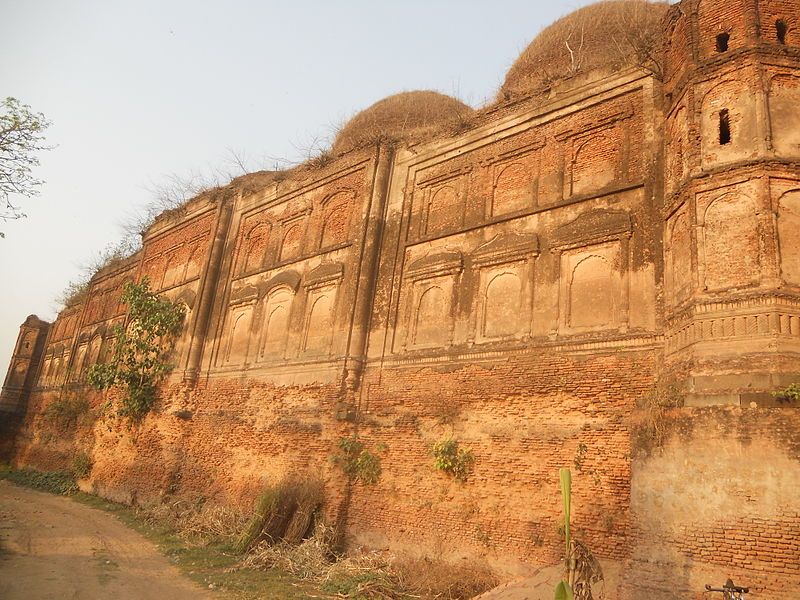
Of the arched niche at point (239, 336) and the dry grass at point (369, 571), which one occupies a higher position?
the arched niche at point (239, 336)

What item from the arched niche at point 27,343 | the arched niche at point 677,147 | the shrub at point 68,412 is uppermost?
the arched niche at point 677,147

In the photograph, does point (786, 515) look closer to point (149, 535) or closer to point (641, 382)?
point (641, 382)

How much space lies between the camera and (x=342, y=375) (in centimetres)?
1127

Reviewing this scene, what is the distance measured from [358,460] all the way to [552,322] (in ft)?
14.0

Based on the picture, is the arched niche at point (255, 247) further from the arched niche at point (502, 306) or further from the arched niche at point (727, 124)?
the arched niche at point (727, 124)

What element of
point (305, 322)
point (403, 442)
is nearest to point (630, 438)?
point (403, 442)

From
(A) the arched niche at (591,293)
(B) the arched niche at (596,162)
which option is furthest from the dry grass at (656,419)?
(B) the arched niche at (596,162)

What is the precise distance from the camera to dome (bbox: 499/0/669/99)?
467 inches

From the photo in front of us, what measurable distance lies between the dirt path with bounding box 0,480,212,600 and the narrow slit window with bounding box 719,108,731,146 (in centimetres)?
919

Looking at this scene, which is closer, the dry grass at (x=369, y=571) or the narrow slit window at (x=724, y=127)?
the narrow slit window at (x=724, y=127)

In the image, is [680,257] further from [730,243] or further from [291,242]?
[291,242]

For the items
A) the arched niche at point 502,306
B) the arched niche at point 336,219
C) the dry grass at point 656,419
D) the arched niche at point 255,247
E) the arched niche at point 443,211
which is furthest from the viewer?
the arched niche at point 255,247

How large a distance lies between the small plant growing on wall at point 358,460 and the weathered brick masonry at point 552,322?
0.18 metres

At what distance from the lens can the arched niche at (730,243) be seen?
6.80m
